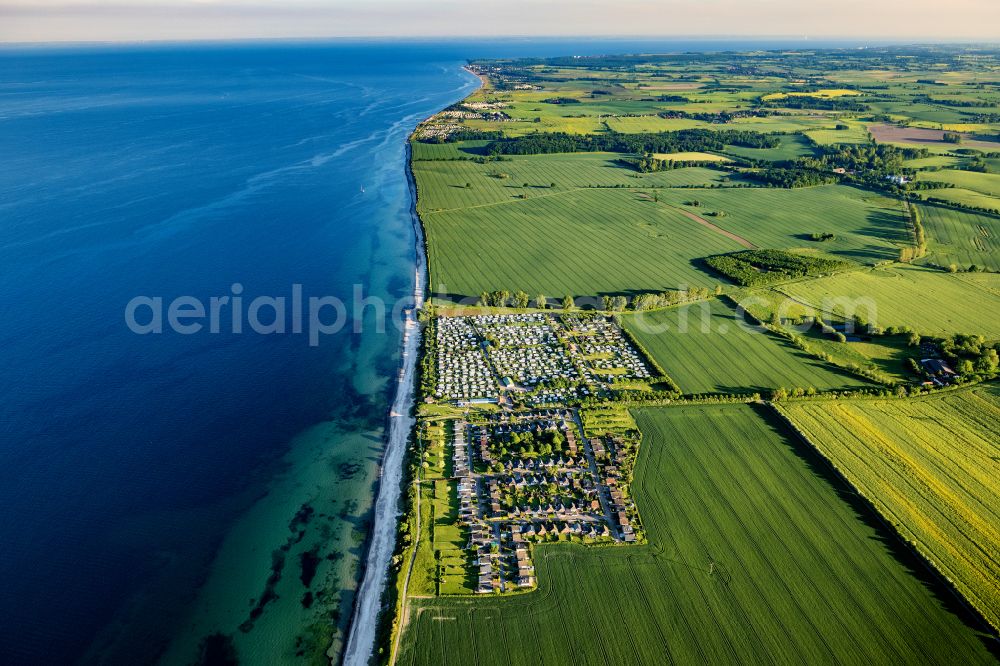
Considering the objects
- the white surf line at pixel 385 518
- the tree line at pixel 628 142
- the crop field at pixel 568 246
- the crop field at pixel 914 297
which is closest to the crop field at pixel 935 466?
the crop field at pixel 914 297

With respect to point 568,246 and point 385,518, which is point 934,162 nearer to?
point 568,246

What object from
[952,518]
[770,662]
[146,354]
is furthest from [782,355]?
[146,354]

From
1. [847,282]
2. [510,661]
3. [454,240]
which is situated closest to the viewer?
[510,661]

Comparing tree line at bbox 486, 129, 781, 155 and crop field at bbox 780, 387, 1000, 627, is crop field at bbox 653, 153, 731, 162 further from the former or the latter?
crop field at bbox 780, 387, 1000, 627

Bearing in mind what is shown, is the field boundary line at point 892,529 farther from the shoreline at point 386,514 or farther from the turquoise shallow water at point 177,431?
the turquoise shallow water at point 177,431

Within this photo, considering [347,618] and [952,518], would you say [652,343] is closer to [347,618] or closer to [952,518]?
[952,518]

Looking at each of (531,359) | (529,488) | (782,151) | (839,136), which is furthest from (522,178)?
(839,136)
